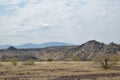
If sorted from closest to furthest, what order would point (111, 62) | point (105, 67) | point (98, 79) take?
point (98, 79) < point (105, 67) < point (111, 62)

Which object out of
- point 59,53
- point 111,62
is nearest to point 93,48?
point 59,53

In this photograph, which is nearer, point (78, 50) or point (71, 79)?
point (71, 79)

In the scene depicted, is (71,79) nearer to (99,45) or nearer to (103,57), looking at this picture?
(103,57)

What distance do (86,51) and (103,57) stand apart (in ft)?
315

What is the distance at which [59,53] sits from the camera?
183 m

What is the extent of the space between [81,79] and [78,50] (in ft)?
424

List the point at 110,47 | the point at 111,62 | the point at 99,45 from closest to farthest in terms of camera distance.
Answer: the point at 111,62 < the point at 110,47 < the point at 99,45

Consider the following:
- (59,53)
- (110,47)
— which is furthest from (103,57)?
(59,53)

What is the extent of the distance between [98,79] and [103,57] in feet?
86.3

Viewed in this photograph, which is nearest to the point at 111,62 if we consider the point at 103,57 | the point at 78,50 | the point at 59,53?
the point at 103,57

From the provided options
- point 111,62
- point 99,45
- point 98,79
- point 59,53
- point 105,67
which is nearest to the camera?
point 98,79

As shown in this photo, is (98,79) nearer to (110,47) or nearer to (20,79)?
(20,79)

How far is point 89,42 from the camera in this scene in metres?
171

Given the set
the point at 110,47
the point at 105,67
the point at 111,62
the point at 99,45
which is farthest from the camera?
the point at 99,45
